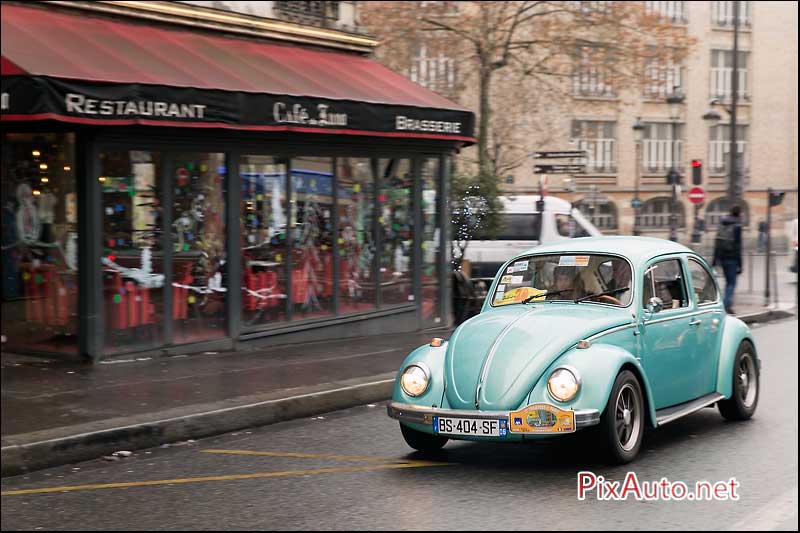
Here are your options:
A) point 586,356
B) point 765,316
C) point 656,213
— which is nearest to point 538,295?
point 586,356

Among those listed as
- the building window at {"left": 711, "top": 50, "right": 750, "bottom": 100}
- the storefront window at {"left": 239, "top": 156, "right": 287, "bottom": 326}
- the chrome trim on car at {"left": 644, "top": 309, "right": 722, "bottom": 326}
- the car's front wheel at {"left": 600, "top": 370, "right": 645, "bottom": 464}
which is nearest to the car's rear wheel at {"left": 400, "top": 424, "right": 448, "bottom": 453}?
the car's front wheel at {"left": 600, "top": 370, "right": 645, "bottom": 464}

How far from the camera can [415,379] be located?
747 cm

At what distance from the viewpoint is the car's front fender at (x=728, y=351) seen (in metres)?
8.78

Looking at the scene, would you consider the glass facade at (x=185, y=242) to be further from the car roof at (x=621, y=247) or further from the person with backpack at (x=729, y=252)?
the person with backpack at (x=729, y=252)

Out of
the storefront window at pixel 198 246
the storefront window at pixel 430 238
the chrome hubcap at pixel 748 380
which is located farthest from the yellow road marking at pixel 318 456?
the storefront window at pixel 430 238

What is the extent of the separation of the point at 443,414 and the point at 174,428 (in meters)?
2.49

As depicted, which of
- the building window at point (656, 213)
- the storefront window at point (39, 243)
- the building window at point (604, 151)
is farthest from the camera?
the building window at point (656, 213)

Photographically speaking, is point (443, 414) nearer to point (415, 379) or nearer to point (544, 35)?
point (415, 379)

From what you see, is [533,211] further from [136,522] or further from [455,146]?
[136,522]

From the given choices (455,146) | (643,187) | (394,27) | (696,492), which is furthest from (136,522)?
(643,187)

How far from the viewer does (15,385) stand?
33.0 ft

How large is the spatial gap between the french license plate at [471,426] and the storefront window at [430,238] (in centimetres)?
881

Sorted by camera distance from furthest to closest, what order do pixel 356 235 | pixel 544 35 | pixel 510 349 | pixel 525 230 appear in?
pixel 544 35 < pixel 525 230 < pixel 356 235 < pixel 510 349

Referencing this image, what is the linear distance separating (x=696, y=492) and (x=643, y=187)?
48167 millimetres
